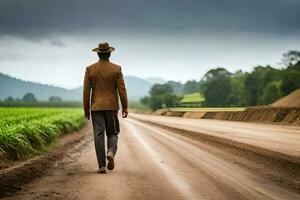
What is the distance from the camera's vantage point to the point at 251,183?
26.1 feet

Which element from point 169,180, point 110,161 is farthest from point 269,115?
point 169,180

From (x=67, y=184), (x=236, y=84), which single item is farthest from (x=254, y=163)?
(x=236, y=84)

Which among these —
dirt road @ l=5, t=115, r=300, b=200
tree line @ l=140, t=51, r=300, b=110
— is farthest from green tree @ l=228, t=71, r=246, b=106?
dirt road @ l=5, t=115, r=300, b=200

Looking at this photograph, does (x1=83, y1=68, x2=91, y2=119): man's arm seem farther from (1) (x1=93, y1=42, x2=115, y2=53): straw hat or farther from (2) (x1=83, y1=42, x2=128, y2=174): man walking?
(1) (x1=93, y1=42, x2=115, y2=53): straw hat

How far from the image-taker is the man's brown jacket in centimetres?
973

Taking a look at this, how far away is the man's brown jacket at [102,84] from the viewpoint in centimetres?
973

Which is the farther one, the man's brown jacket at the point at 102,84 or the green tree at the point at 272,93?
the green tree at the point at 272,93

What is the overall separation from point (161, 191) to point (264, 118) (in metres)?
35.1

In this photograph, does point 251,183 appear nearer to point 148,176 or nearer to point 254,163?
point 148,176

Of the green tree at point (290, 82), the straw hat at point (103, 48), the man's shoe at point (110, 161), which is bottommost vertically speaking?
the man's shoe at point (110, 161)

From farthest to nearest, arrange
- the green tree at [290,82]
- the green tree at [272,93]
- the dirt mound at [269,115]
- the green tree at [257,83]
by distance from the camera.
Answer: the green tree at [257,83]
the green tree at [272,93]
the green tree at [290,82]
the dirt mound at [269,115]

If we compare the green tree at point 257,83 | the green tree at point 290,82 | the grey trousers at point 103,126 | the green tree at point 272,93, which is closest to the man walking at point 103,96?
the grey trousers at point 103,126

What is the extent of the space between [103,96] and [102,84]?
0.27 metres

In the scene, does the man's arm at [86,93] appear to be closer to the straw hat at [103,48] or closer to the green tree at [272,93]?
the straw hat at [103,48]
